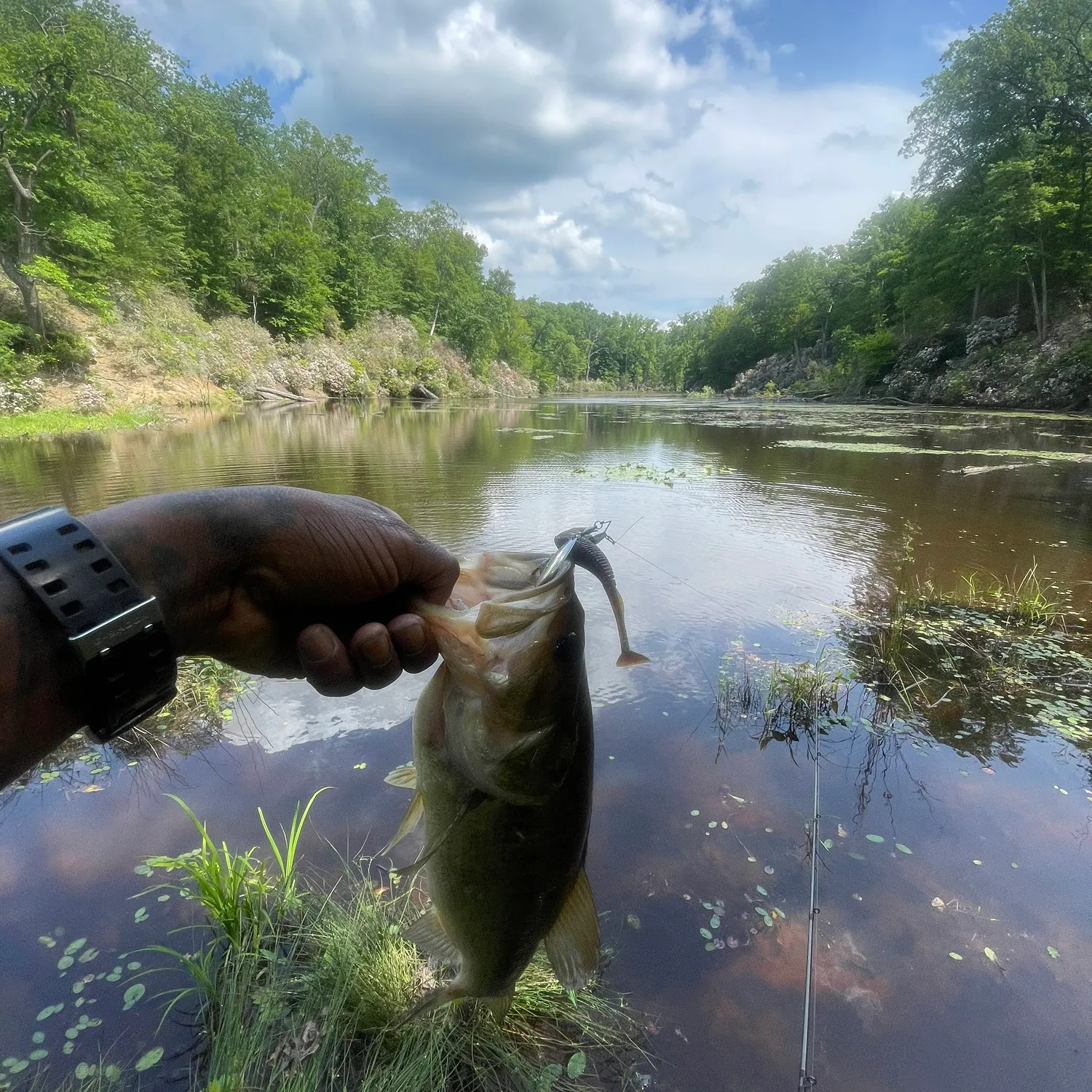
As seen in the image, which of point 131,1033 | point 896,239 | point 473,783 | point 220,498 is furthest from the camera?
point 896,239

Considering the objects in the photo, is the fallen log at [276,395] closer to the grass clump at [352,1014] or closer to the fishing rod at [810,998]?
the grass clump at [352,1014]

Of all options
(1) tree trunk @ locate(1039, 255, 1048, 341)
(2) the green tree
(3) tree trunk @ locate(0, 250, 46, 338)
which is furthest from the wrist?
(1) tree trunk @ locate(1039, 255, 1048, 341)

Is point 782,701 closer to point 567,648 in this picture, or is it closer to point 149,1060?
point 567,648

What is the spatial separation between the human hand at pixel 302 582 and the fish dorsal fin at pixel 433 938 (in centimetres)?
89

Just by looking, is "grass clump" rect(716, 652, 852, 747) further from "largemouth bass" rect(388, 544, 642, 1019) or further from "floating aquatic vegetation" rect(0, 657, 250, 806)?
"floating aquatic vegetation" rect(0, 657, 250, 806)

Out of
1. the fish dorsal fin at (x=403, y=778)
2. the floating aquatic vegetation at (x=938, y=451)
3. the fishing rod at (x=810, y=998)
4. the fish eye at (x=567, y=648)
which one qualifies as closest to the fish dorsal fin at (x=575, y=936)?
the fish dorsal fin at (x=403, y=778)

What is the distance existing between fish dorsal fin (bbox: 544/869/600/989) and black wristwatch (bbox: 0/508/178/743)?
1.43 meters

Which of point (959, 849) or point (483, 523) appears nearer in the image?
point (959, 849)

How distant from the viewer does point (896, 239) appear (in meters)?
56.8

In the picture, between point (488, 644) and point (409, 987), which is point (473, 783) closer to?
point (488, 644)

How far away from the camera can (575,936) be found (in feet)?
6.60

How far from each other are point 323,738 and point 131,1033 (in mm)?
2272

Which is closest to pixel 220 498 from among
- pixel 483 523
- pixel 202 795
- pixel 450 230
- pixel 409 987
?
pixel 409 987

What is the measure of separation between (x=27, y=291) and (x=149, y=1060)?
101 ft
